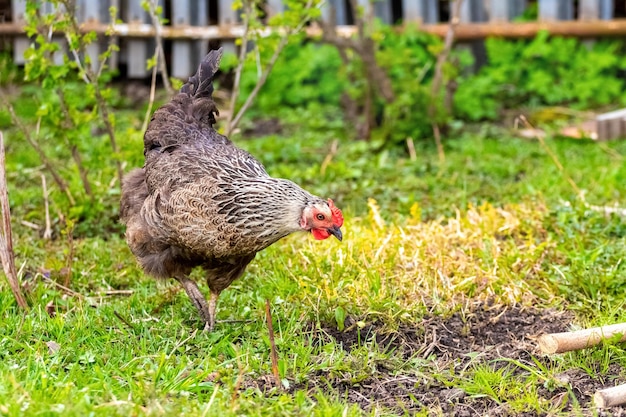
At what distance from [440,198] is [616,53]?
4430 millimetres

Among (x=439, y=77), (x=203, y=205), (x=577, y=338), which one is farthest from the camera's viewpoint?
(x=439, y=77)

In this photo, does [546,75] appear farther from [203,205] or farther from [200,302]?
[203,205]

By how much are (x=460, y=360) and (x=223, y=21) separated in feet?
21.9

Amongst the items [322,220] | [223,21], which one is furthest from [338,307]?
[223,21]

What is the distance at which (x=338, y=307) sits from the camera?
4.17m

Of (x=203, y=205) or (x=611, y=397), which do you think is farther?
(x=203, y=205)

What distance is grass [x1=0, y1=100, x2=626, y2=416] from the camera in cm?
337

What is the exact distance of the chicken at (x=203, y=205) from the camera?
3.76 m

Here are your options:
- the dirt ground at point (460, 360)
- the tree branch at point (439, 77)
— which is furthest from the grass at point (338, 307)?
the tree branch at point (439, 77)

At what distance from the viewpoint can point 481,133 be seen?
8398 mm

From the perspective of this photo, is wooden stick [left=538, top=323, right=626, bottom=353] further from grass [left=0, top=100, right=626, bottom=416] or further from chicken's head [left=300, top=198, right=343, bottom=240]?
chicken's head [left=300, top=198, right=343, bottom=240]

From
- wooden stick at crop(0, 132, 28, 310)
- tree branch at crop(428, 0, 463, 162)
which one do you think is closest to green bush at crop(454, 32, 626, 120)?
tree branch at crop(428, 0, 463, 162)

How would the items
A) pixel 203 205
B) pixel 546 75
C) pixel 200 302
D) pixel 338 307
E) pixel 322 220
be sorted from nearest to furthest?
pixel 322 220, pixel 203 205, pixel 338 307, pixel 200 302, pixel 546 75

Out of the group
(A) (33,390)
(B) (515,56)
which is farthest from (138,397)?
(B) (515,56)
